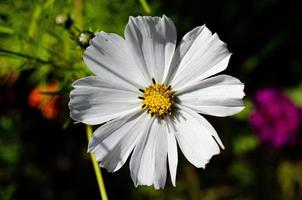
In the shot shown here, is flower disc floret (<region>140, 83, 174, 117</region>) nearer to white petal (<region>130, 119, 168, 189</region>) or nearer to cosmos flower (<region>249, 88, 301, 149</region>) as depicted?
white petal (<region>130, 119, 168, 189</region>)

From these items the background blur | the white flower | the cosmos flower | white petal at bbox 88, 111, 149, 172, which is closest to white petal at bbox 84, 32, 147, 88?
the white flower

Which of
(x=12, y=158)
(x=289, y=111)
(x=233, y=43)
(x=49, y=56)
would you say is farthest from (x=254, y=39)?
(x=12, y=158)

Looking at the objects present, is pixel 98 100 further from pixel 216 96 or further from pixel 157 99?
pixel 216 96

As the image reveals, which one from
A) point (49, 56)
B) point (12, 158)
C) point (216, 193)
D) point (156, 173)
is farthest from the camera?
point (216, 193)

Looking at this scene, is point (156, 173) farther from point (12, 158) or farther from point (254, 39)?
point (254, 39)

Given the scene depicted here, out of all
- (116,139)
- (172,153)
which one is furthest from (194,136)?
(116,139)

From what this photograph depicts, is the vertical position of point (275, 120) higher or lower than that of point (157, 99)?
lower
